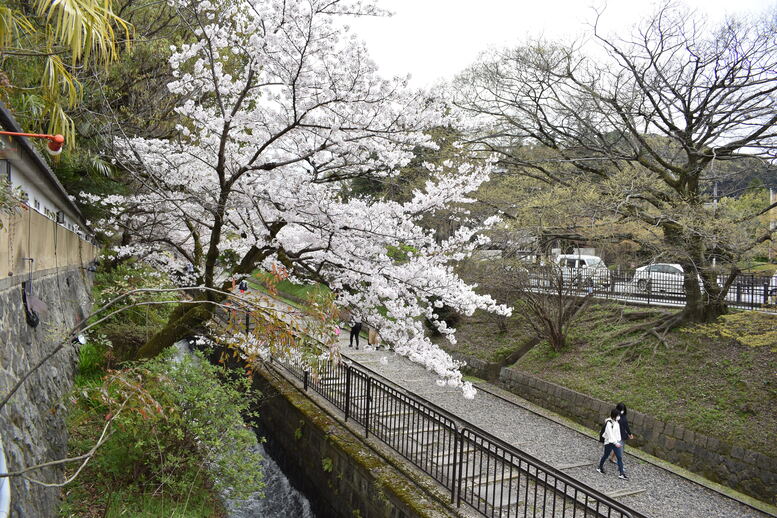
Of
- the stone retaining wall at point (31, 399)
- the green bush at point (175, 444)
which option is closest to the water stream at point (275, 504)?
the green bush at point (175, 444)

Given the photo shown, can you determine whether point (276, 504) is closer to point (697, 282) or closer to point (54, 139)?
point (54, 139)

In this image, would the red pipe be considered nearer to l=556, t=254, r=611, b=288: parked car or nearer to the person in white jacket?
the person in white jacket

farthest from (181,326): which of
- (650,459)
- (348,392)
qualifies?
(650,459)

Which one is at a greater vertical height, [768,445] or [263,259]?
[263,259]

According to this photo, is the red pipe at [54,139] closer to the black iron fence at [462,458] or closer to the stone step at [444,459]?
the black iron fence at [462,458]

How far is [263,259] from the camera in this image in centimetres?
804

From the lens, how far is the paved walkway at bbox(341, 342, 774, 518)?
813 cm

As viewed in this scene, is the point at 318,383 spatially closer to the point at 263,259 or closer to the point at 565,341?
the point at 263,259

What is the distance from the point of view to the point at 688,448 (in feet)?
32.1

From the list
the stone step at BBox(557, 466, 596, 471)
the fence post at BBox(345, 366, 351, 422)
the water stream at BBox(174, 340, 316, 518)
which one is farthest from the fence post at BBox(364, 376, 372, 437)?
the stone step at BBox(557, 466, 596, 471)

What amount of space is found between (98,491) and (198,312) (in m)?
2.63

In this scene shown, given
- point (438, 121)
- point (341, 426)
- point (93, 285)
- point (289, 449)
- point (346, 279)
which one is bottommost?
point (289, 449)

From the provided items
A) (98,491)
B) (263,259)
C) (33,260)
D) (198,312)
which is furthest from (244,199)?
(98,491)

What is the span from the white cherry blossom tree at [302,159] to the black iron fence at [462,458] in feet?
3.96
